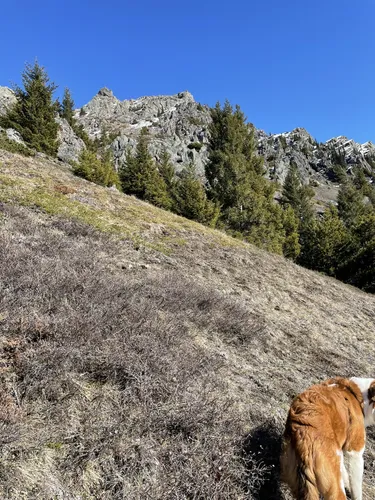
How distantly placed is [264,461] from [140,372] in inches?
56.7

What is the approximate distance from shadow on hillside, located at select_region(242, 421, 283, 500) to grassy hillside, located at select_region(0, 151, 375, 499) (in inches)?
0.5

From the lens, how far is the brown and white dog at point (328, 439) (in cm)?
200

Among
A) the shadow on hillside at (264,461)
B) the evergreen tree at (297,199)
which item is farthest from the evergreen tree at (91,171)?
the evergreen tree at (297,199)

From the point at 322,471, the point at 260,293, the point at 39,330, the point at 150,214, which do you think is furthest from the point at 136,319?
the point at 150,214

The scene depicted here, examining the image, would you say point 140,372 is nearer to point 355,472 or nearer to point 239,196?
point 355,472

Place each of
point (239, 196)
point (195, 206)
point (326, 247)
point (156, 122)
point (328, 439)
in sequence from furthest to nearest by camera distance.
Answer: point (156, 122) < point (326, 247) < point (239, 196) < point (195, 206) < point (328, 439)

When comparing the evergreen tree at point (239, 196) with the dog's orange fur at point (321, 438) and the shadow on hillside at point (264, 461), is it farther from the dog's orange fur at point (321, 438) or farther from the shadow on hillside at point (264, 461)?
the dog's orange fur at point (321, 438)

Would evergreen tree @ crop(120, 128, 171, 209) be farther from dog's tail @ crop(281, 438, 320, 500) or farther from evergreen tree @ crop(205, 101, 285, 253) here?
dog's tail @ crop(281, 438, 320, 500)

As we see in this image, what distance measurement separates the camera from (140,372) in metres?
2.95

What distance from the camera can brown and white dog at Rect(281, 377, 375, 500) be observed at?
2.00 m

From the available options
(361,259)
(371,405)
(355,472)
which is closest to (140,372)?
(355,472)

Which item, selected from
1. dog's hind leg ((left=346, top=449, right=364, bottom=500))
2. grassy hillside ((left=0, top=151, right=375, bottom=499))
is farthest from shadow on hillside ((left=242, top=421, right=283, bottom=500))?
dog's hind leg ((left=346, top=449, right=364, bottom=500))

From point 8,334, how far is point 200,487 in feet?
7.67

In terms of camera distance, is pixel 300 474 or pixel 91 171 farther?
pixel 91 171
